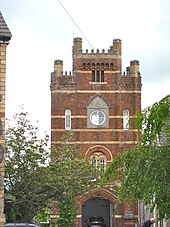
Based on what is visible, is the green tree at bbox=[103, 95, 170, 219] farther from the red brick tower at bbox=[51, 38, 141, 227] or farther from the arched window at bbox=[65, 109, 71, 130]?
the arched window at bbox=[65, 109, 71, 130]

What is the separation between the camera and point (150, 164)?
→ 20578 mm

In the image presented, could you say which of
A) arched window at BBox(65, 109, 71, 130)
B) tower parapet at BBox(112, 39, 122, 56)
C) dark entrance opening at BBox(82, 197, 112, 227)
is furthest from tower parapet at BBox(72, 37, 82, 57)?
dark entrance opening at BBox(82, 197, 112, 227)

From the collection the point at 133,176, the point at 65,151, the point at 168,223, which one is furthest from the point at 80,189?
the point at 133,176

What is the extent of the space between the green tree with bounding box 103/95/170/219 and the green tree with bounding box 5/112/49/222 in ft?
45.6

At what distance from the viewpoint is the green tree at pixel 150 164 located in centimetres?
2055

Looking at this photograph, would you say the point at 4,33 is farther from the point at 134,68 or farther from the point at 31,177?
the point at 134,68

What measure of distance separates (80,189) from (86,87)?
24.0m

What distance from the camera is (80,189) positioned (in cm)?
4044

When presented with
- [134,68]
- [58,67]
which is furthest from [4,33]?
[134,68]

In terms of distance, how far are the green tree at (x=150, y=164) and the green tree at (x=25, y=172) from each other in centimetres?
1390

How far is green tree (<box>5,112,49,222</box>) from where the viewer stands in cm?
3550

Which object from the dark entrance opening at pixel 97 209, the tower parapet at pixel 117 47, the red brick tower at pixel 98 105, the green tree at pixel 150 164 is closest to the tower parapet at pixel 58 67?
the red brick tower at pixel 98 105

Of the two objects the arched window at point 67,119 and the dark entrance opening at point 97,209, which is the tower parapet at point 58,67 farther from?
the dark entrance opening at point 97,209

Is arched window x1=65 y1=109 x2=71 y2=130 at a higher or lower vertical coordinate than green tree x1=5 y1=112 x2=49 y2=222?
higher
